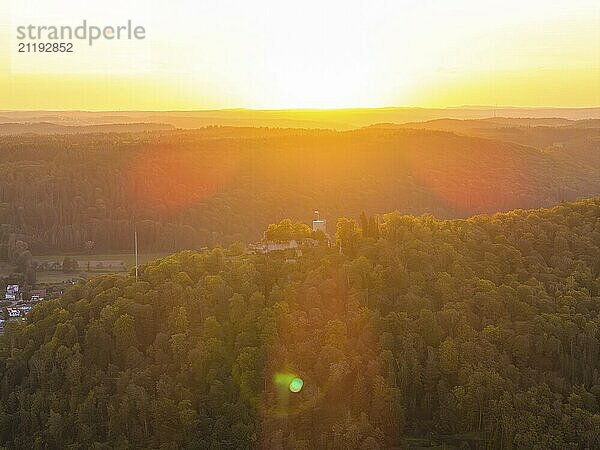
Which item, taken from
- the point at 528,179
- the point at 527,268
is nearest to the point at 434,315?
the point at 527,268

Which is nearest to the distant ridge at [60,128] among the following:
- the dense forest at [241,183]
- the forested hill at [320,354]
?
the dense forest at [241,183]

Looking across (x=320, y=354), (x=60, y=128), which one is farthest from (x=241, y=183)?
(x=60, y=128)

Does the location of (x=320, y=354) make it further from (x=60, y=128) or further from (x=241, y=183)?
(x=60, y=128)

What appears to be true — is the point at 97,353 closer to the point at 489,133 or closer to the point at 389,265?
the point at 389,265

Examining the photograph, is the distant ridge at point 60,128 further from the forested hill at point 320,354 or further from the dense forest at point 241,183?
the forested hill at point 320,354

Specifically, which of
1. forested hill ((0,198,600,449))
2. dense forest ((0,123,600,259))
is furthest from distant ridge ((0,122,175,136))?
forested hill ((0,198,600,449))

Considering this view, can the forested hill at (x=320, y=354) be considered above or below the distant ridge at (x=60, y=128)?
below
